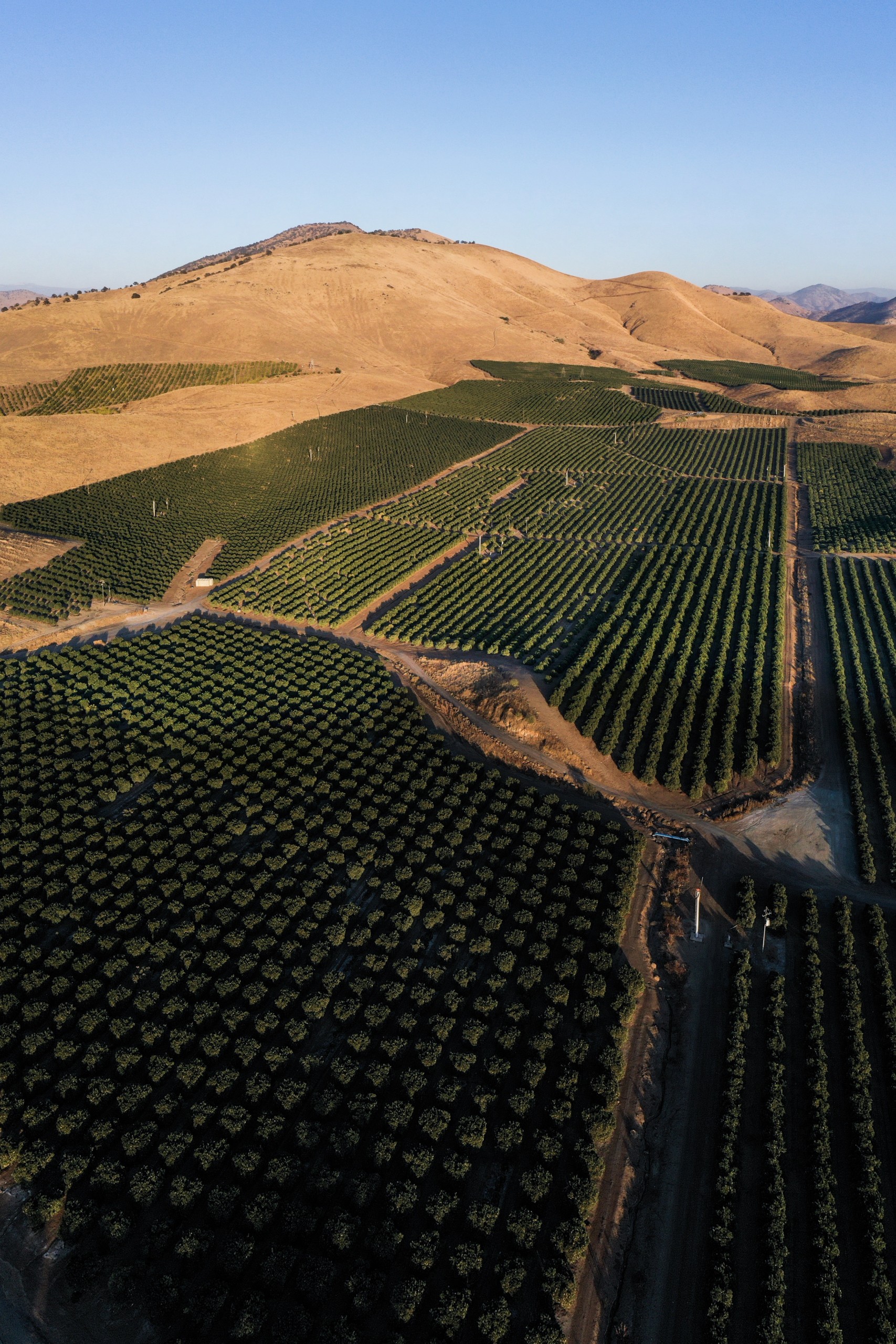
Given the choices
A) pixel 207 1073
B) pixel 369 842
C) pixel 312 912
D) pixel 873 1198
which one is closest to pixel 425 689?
pixel 369 842

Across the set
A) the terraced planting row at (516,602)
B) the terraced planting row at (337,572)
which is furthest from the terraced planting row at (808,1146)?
the terraced planting row at (337,572)

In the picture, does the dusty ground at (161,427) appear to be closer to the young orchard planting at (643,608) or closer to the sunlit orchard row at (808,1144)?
the young orchard planting at (643,608)

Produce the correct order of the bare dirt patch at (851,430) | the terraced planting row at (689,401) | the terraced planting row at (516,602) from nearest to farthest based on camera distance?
the terraced planting row at (516,602)
the bare dirt patch at (851,430)
the terraced planting row at (689,401)

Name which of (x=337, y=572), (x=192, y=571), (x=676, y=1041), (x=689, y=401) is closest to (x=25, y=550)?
(x=192, y=571)

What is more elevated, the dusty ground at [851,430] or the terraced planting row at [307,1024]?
the dusty ground at [851,430]

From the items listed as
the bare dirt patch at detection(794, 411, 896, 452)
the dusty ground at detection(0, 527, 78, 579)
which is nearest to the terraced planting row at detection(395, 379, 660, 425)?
the bare dirt patch at detection(794, 411, 896, 452)

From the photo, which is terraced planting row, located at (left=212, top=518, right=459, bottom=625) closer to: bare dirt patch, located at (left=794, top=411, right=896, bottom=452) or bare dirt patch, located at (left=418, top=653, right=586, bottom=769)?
bare dirt patch, located at (left=418, top=653, right=586, bottom=769)
